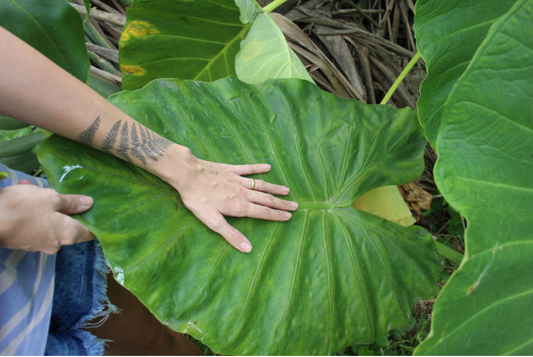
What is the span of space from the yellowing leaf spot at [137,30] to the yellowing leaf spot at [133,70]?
10 cm

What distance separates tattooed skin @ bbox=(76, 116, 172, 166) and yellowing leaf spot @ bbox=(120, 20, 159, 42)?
572mm

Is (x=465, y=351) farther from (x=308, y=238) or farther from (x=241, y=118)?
(x=241, y=118)

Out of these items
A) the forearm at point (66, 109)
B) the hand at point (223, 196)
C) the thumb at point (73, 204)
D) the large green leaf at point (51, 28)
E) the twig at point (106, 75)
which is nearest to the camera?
the forearm at point (66, 109)

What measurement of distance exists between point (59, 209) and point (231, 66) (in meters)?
0.96

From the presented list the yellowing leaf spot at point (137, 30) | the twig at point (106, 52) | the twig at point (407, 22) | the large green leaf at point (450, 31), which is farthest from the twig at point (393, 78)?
the twig at point (106, 52)

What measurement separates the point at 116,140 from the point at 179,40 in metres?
0.68

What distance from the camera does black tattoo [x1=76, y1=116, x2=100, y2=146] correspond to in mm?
763

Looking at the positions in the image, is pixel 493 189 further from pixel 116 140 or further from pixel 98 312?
pixel 98 312

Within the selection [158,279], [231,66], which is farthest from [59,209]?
[231,66]

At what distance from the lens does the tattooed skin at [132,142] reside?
0.80 meters

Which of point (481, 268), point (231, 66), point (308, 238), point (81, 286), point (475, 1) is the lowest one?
point (81, 286)

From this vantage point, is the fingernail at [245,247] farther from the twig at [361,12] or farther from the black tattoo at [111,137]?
the twig at [361,12]

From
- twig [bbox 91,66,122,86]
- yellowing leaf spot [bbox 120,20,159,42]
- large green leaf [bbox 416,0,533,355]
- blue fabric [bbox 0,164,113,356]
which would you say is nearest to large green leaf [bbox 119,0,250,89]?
yellowing leaf spot [bbox 120,20,159,42]

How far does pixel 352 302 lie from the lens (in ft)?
3.16
